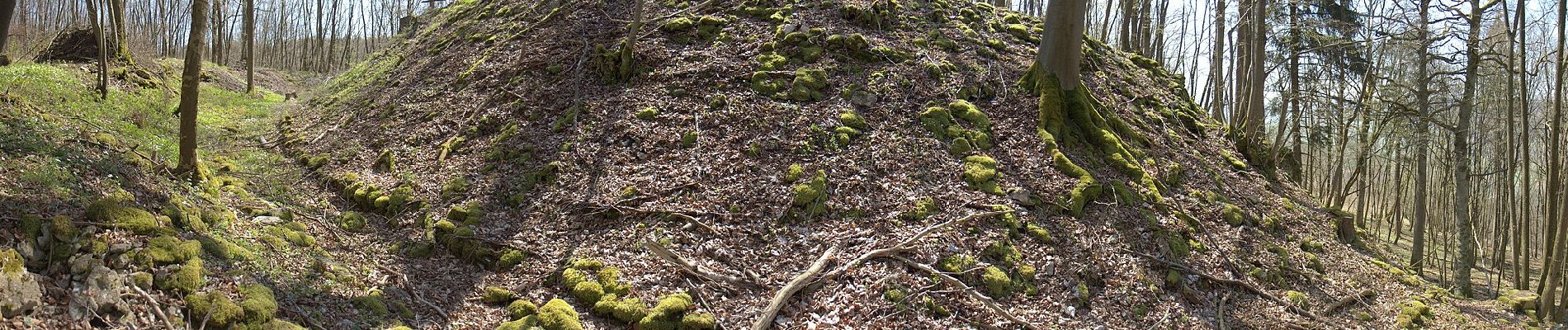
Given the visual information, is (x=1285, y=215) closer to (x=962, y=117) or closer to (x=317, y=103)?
(x=962, y=117)

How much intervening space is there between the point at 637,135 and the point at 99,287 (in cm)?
454

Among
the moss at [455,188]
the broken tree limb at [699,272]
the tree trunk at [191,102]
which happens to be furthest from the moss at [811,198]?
the tree trunk at [191,102]

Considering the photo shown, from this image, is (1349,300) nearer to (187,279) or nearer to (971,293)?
(971,293)

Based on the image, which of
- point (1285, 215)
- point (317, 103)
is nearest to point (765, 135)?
point (1285, 215)

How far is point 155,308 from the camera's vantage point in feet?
14.5

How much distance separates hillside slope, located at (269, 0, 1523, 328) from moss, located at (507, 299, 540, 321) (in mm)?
156

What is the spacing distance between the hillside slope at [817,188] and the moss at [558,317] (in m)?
0.14

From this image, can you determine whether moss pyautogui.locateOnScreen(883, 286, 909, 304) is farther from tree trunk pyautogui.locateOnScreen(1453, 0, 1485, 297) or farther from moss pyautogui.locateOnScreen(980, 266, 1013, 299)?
tree trunk pyautogui.locateOnScreen(1453, 0, 1485, 297)

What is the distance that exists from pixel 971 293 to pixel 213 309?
5.25 meters

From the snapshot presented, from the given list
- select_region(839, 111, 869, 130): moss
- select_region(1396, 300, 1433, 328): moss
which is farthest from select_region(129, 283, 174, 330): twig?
select_region(1396, 300, 1433, 328): moss

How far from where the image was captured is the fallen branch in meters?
6.82

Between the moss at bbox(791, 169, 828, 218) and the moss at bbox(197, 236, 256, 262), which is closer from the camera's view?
the moss at bbox(197, 236, 256, 262)

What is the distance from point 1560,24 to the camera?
27.3 ft

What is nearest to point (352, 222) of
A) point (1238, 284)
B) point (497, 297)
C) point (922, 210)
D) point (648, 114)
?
point (497, 297)
